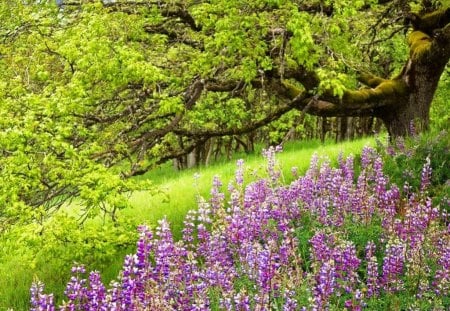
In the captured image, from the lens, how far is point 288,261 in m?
4.80

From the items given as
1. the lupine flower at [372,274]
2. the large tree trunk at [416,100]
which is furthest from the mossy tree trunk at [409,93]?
the lupine flower at [372,274]

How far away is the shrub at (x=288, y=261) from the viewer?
382cm

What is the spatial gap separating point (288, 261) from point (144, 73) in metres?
2.84

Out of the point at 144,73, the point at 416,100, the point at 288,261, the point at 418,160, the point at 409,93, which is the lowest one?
the point at 418,160

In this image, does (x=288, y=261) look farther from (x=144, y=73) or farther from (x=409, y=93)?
(x=409, y=93)

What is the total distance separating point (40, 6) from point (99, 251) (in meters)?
4.83

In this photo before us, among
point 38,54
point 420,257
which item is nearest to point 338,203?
point 420,257

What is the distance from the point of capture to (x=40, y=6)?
916 centimetres

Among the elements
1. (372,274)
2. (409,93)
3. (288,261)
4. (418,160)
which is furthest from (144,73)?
(409,93)

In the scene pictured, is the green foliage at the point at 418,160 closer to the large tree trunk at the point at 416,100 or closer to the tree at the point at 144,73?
the tree at the point at 144,73

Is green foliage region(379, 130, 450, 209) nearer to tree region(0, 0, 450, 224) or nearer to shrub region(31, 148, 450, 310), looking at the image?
tree region(0, 0, 450, 224)

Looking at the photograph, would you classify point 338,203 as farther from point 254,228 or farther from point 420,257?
point 420,257

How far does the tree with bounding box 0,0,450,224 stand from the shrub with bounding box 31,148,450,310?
1.17m

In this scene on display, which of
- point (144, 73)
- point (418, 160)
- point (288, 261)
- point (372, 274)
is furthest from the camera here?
point (418, 160)
